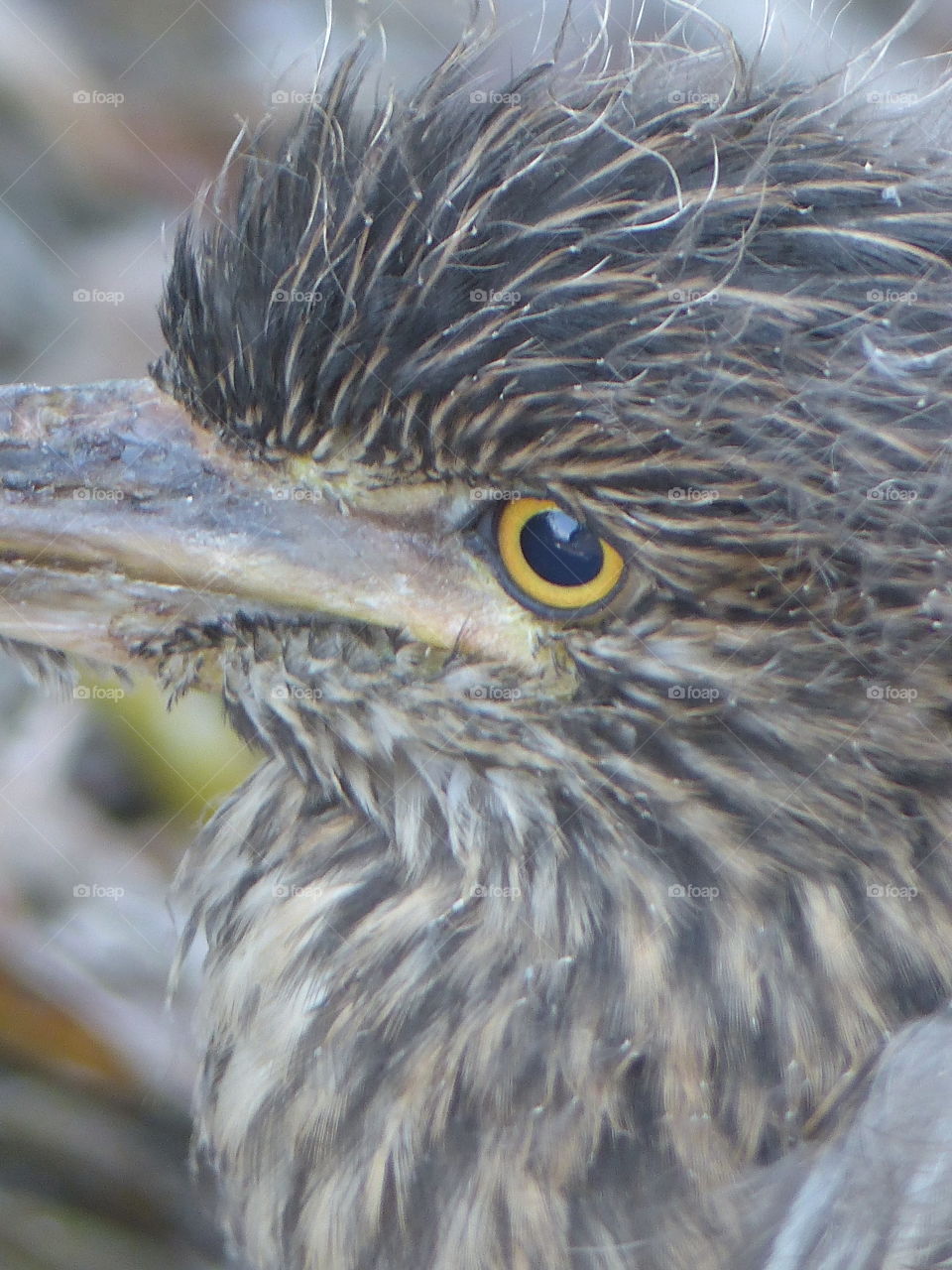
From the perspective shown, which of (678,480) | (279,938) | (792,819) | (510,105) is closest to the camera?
(678,480)

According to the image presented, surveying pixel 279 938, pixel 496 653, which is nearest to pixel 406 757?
pixel 496 653

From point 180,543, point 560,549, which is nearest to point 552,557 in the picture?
point 560,549

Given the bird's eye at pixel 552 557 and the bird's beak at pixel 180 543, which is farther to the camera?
the bird's beak at pixel 180 543

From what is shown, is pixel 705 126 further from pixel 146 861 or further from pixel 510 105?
pixel 146 861

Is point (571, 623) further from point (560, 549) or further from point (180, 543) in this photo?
point (180, 543)

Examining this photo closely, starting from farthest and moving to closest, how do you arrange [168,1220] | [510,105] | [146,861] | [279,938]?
[146,861] → [168,1220] → [279,938] → [510,105]

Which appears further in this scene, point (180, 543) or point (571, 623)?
point (180, 543)
